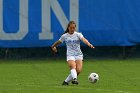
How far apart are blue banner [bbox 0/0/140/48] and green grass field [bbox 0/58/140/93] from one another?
40.3 inches

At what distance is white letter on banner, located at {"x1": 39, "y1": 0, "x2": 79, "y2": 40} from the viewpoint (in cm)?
2642

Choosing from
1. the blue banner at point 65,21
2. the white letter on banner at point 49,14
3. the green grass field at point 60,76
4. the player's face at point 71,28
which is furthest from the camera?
the white letter on banner at point 49,14

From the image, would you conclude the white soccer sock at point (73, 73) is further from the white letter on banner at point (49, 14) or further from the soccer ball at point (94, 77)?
the white letter on banner at point (49, 14)

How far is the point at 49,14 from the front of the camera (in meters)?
26.7

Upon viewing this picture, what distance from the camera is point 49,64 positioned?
25.1 m

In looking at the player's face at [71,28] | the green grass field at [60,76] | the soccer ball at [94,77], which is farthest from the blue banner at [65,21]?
the player's face at [71,28]

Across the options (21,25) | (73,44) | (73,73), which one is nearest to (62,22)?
(21,25)

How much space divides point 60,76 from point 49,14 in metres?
7.35

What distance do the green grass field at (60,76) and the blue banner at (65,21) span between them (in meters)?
1.02

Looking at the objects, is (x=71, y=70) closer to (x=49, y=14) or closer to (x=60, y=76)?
(x=60, y=76)

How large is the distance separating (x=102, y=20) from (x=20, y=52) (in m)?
4.47

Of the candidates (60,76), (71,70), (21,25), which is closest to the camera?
(71,70)

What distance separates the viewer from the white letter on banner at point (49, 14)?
26.4 metres

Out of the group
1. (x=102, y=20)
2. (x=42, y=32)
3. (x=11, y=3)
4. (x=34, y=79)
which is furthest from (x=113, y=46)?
(x=34, y=79)
